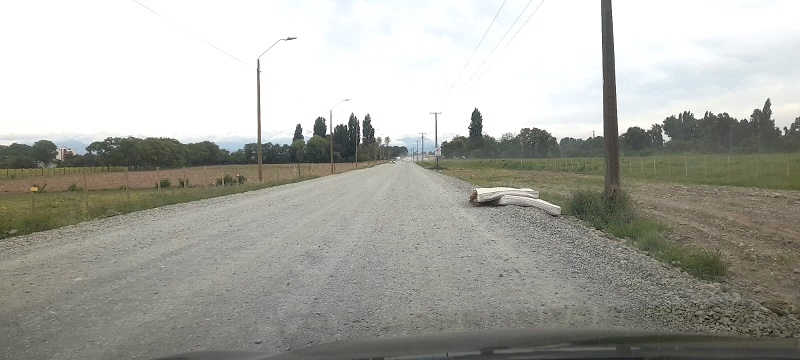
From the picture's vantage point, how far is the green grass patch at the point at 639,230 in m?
7.93

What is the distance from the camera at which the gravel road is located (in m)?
5.21

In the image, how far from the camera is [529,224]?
13.5 meters

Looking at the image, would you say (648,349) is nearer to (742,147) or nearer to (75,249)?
(75,249)

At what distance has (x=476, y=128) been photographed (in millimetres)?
150375

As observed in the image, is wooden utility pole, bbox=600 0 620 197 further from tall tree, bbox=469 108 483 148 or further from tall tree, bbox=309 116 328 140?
tall tree, bbox=309 116 328 140

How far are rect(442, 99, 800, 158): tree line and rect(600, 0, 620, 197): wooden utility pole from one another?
6.64 ft

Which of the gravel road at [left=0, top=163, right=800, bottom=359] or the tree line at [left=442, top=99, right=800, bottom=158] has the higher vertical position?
the tree line at [left=442, top=99, right=800, bottom=158]

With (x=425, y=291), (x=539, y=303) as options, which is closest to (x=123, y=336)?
(x=425, y=291)

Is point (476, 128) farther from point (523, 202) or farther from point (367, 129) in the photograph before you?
point (523, 202)

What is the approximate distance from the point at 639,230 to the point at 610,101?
11.5ft

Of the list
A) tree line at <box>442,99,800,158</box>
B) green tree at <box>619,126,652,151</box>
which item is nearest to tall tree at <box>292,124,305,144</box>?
tree line at <box>442,99,800,158</box>

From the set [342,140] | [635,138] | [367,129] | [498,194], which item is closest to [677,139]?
[635,138]

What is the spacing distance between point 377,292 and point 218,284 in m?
2.02

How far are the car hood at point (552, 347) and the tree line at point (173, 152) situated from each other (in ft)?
85.0
